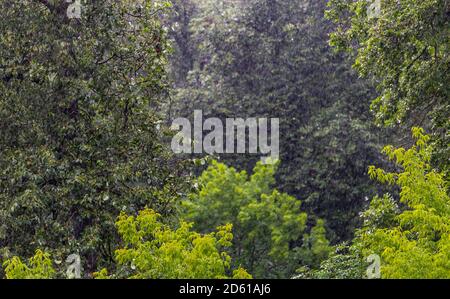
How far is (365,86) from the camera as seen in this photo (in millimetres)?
28125

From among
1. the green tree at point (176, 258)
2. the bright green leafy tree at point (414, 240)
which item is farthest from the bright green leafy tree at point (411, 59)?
the green tree at point (176, 258)

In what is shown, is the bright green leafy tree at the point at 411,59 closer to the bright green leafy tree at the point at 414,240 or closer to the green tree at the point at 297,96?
the bright green leafy tree at the point at 414,240

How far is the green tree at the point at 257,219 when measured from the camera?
27.0m

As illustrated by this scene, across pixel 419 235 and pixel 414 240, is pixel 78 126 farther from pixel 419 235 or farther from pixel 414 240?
pixel 419 235

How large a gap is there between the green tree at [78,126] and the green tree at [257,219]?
36.3 feet

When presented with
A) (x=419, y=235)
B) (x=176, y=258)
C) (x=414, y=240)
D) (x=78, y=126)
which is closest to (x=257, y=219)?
(x=78, y=126)

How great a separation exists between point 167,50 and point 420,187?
18.2 ft

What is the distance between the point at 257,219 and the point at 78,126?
12944 mm

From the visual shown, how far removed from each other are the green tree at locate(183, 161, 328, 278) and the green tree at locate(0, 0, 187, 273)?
11077mm

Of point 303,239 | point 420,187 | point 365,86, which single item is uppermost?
point 365,86

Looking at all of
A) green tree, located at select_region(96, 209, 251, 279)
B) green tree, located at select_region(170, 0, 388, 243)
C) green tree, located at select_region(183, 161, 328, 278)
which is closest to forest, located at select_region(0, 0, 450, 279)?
green tree, located at select_region(96, 209, 251, 279)

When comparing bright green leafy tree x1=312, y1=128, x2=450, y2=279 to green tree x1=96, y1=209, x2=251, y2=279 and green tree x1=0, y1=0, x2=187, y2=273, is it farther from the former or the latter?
green tree x1=0, y1=0, x2=187, y2=273
